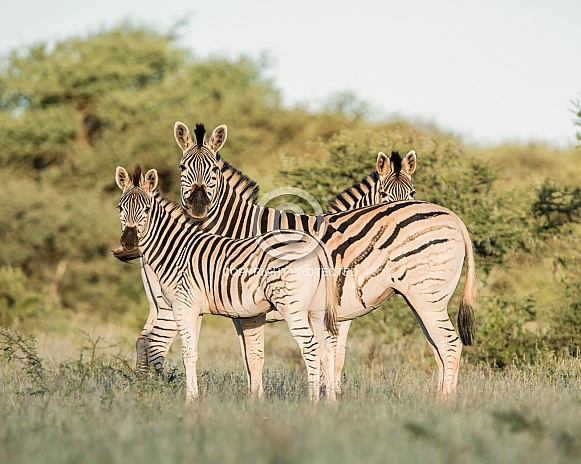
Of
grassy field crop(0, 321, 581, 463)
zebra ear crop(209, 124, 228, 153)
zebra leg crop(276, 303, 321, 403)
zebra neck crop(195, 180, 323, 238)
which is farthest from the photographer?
zebra ear crop(209, 124, 228, 153)

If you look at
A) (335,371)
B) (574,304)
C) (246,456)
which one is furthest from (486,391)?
(574,304)

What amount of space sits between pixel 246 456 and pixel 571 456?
1816mm

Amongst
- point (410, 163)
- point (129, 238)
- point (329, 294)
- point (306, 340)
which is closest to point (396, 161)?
point (410, 163)

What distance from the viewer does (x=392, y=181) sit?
32.2 ft

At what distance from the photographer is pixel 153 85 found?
3022cm

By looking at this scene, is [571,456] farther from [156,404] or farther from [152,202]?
[152,202]

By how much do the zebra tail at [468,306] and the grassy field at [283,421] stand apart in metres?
0.50

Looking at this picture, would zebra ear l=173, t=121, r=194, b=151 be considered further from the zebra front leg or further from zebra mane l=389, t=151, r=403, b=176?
zebra mane l=389, t=151, r=403, b=176

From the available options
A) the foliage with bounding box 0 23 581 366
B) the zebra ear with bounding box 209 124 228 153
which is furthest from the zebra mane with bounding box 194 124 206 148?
the foliage with bounding box 0 23 581 366

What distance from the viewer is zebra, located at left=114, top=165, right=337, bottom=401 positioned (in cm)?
759

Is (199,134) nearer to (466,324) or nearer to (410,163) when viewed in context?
(410,163)

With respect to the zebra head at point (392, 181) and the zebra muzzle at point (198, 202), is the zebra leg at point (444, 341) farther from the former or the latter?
the zebra muzzle at point (198, 202)

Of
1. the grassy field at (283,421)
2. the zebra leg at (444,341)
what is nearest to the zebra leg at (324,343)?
the grassy field at (283,421)

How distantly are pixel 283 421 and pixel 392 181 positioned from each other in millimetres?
4506
